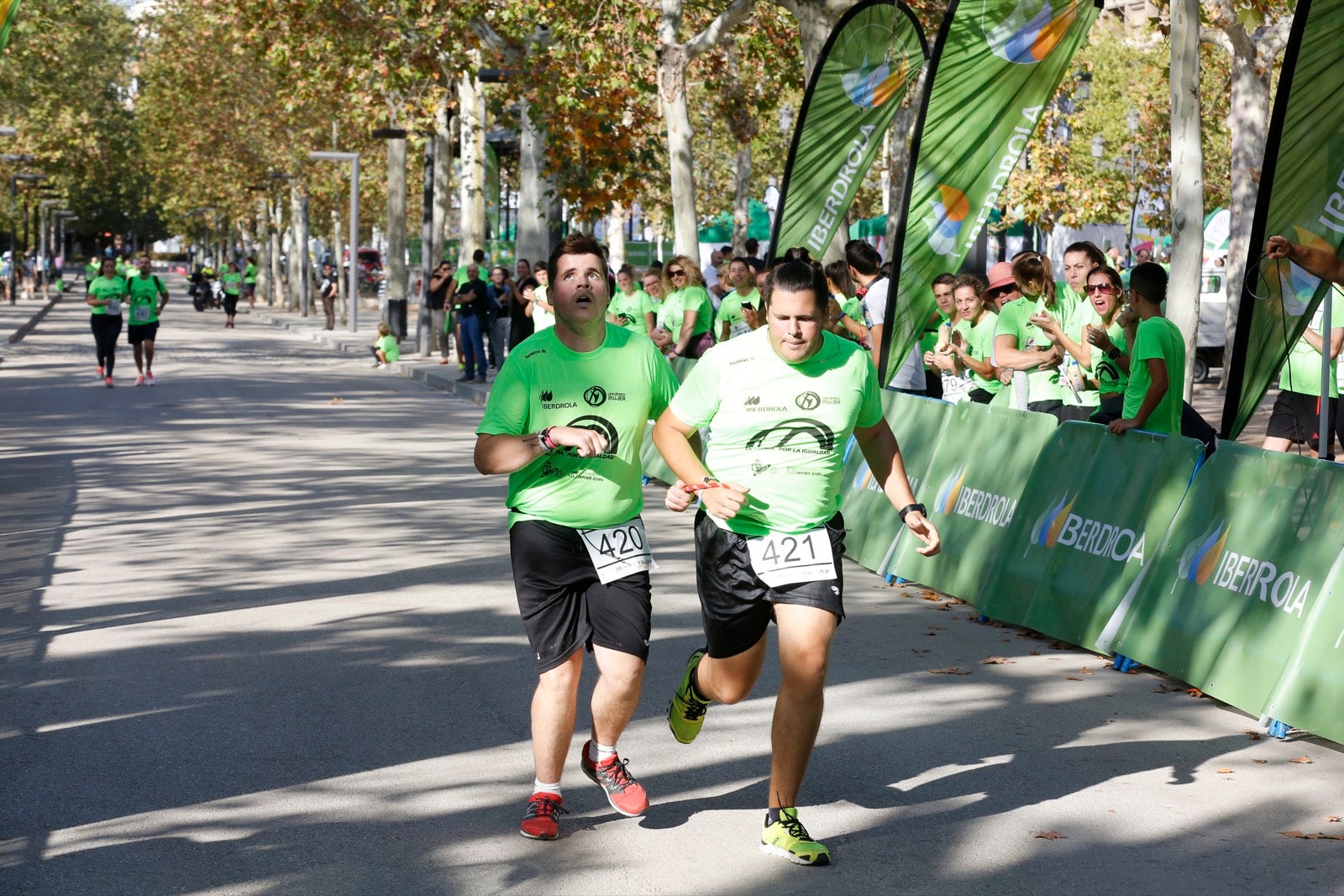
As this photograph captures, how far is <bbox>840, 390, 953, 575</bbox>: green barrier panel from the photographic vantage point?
434 inches

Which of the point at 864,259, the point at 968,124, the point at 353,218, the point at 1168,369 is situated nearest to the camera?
the point at 1168,369

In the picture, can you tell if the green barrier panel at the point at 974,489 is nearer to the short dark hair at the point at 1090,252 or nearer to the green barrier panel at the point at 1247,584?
the short dark hair at the point at 1090,252

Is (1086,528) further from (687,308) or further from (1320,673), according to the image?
(687,308)

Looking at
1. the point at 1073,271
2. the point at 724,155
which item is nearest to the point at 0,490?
the point at 1073,271

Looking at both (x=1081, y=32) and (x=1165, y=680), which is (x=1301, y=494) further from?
(x=1081, y=32)

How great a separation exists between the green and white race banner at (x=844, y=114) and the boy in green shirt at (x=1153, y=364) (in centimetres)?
579

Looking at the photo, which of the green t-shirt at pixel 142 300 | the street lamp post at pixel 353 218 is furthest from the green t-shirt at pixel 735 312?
the street lamp post at pixel 353 218

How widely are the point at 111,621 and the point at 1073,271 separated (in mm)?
6099

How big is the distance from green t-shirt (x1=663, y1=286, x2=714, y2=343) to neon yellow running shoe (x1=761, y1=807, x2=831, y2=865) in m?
12.5

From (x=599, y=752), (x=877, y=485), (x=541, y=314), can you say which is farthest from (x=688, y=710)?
(x=541, y=314)

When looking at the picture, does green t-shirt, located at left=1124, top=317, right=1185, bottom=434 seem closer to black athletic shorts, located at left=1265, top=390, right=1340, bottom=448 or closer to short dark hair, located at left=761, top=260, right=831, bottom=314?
black athletic shorts, located at left=1265, top=390, right=1340, bottom=448

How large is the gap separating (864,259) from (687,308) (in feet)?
12.0

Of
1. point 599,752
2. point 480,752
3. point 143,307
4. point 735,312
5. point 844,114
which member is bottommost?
point 480,752

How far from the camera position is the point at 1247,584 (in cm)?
742
